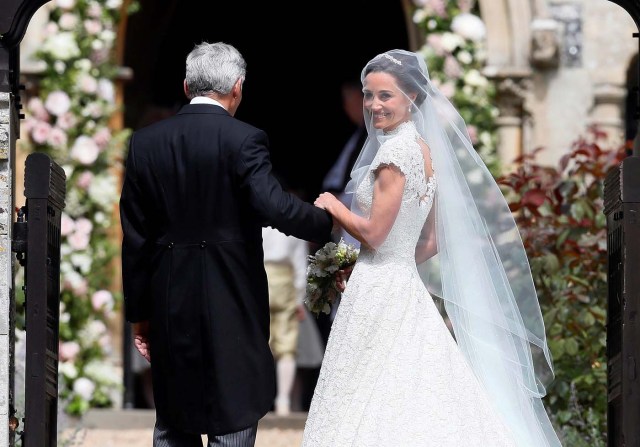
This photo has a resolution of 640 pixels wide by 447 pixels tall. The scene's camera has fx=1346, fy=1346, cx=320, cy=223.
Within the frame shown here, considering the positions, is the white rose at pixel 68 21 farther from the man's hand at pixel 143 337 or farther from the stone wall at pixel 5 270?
the man's hand at pixel 143 337

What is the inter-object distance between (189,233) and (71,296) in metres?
3.86

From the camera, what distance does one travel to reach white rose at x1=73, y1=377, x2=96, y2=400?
7.89 m

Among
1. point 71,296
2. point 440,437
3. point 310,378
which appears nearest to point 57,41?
point 71,296

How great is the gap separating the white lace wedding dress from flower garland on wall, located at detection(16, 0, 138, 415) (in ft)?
12.0

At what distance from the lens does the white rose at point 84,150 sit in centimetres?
809

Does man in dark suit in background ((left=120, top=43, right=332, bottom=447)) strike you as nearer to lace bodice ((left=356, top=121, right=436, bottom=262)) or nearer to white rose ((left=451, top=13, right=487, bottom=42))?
lace bodice ((left=356, top=121, right=436, bottom=262))

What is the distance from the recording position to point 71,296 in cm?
810

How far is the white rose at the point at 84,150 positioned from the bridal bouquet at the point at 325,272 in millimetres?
3449

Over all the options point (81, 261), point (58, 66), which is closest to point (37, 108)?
point (58, 66)

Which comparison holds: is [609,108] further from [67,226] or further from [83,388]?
[83,388]

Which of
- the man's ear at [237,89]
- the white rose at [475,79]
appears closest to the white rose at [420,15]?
the white rose at [475,79]

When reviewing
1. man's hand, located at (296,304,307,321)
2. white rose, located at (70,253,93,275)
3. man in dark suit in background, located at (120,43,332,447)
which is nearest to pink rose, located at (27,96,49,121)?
white rose, located at (70,253,93,275)

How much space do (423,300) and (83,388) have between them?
12.4ft

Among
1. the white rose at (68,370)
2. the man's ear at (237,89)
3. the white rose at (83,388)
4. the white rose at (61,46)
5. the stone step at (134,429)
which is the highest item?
the white rose at (61,46)
